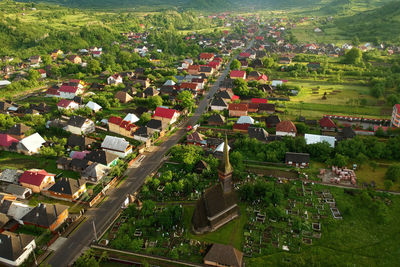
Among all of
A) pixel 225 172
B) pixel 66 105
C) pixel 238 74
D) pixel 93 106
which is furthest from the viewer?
pixel 238 74

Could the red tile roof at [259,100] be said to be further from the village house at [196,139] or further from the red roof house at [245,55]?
the red roof house at [245,55]

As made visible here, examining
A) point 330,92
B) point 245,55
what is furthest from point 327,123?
point 245,55

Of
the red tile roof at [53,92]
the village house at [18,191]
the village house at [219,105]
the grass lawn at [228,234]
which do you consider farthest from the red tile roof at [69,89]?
the grass lawn at [228,234]

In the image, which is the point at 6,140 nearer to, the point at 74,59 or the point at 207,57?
the point at 74,59

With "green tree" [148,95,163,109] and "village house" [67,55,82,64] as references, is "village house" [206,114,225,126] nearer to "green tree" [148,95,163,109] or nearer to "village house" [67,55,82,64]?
"green tree" [148,95,163,109]

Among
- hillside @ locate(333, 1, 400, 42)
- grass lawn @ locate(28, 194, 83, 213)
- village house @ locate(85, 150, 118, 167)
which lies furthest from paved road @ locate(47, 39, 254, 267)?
hillside @ locate(333, 1, 400, 42)

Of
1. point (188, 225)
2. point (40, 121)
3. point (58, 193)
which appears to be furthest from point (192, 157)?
point (40, 121)

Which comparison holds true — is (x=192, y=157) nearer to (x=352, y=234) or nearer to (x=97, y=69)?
(x=352, y=234)
